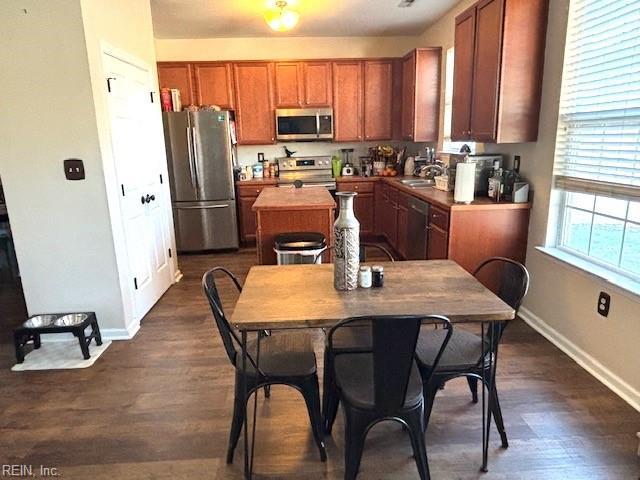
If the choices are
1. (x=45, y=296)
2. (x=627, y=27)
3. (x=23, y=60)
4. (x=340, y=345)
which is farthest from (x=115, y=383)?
(x=627, y=27)

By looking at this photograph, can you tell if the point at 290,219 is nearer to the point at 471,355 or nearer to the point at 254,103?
the point at 471,355

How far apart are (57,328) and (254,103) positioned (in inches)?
144

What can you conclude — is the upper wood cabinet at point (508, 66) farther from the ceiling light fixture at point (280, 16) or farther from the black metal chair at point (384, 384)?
the black metal chair at point (384, 384)

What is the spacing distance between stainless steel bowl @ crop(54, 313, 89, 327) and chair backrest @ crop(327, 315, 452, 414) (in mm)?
2283

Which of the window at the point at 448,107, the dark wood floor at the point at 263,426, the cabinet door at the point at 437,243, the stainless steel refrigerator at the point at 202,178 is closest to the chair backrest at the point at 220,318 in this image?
the dark wood floor at the point at 263,426

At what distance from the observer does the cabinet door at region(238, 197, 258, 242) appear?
537 centimetres

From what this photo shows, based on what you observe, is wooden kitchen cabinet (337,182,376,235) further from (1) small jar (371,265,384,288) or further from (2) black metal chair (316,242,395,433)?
(1) small jar (371,265,384,288)

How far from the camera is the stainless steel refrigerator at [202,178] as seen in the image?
4.92 metres

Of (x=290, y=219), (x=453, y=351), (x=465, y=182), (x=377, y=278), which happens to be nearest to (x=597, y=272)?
(x=465, y=182)

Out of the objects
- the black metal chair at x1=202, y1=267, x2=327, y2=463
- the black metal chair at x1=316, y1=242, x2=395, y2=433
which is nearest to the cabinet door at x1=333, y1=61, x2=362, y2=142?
the black metal chair at x1=316, y1=242, x2=395, y2=433

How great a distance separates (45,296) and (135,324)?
0.63 meters

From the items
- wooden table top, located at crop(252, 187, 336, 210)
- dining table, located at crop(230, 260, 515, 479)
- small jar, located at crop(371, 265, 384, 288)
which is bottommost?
dining table, located at crop(230, 260, 515, 479)

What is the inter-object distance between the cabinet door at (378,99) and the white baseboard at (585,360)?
322 centimetres

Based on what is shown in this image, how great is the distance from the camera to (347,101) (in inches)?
218
